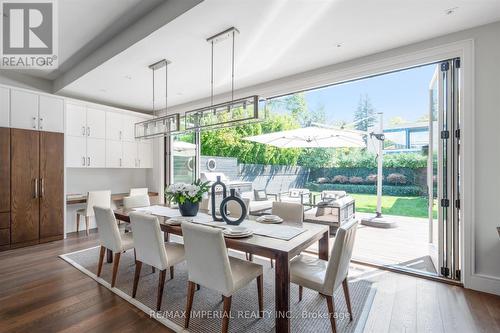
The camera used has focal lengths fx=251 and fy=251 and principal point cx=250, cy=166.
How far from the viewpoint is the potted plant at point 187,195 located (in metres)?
2.86

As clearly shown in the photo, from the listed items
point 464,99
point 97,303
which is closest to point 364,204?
point 464,99

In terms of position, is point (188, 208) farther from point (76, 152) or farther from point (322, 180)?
point (322, 180)

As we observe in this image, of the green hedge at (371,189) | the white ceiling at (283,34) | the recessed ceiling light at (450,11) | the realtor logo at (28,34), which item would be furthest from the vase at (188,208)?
the green hedge at (371,189)

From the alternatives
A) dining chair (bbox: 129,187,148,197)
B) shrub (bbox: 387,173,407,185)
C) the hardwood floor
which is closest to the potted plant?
the hardwood floor

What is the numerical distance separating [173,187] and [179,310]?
126cm

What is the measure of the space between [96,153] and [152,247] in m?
3.54

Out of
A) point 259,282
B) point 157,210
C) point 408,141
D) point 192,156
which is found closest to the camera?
point 259,282

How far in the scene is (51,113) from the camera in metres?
4.26

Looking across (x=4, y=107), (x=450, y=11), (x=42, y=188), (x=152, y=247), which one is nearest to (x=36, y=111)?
(x=4, y=107)

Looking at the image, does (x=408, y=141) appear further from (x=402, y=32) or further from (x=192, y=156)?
(x=192, y=156)

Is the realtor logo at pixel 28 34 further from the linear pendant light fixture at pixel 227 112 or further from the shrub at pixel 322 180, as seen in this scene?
the shrub at pixel 322 180

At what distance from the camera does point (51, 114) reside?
4262 millimetres

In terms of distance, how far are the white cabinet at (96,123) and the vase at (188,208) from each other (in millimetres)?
3185

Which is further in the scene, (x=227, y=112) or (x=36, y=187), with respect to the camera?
(x=36, y=187)
